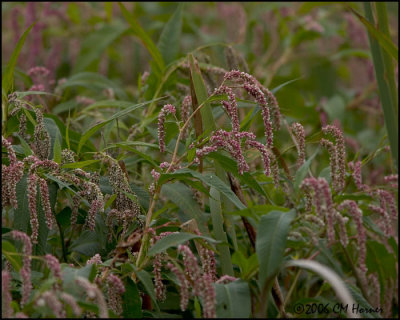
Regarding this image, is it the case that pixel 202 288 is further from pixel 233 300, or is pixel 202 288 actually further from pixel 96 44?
pixel 96 44

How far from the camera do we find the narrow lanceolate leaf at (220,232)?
100 cm

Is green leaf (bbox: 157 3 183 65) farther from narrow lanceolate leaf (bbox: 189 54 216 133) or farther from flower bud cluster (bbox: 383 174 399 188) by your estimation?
flower bud cluster (bbox: 383 174 399 188)

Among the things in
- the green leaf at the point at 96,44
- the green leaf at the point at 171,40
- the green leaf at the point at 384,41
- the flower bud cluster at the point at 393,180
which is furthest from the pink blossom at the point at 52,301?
the green leaf at the point at 96,44

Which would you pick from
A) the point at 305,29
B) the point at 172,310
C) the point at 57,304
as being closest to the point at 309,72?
the point at 305,29

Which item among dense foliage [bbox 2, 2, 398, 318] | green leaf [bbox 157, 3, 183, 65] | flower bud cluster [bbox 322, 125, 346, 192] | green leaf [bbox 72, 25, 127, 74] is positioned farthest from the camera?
green leaf [bbox 72, 25, 127, 74]

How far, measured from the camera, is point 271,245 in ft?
2.70

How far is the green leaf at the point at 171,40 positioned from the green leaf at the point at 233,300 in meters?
0.88

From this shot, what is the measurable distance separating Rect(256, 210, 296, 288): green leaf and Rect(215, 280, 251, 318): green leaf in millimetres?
35

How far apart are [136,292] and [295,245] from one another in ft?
0.79

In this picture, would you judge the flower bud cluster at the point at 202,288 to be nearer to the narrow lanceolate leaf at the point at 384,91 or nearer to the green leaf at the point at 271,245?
the green leaf at the point at 271,245

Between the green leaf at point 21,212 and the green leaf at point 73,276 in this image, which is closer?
the green leaf at point 73,276

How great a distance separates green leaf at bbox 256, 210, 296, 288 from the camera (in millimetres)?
813

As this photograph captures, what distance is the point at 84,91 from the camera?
2.32 meters

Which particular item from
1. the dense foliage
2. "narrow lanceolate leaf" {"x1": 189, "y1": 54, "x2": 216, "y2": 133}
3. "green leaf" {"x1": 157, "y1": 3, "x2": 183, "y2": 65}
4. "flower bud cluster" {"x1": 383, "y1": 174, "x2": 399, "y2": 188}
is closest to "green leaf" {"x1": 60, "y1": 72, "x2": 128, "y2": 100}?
the dense foliage
